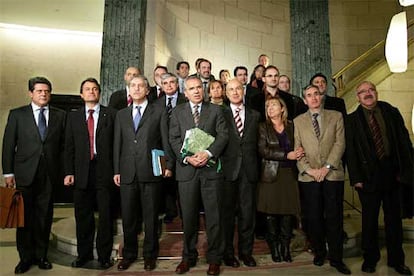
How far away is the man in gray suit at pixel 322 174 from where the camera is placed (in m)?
3.33

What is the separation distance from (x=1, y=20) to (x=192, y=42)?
382 cm

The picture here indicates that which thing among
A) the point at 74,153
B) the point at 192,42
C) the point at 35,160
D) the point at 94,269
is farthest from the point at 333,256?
the point at 192,42

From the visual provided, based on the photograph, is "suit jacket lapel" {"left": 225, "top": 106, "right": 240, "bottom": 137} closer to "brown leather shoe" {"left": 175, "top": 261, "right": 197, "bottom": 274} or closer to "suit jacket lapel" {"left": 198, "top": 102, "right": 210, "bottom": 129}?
"suit jacket lapel" {"left": 198, "top": 102, "right": 210, "bottom": 129}

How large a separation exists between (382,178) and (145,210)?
1976mm

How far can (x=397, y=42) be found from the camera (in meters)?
4.52

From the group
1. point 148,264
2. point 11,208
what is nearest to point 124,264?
point 148,264

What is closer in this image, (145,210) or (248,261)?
(145,210)

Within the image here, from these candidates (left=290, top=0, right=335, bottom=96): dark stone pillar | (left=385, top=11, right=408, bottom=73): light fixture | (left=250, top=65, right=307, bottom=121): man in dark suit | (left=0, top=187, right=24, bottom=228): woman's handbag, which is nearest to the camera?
(left=0, top=187, right=24, bottom=228): woman's handbag

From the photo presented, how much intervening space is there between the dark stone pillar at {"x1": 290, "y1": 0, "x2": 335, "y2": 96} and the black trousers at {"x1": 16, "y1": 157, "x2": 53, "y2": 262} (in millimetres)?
3662

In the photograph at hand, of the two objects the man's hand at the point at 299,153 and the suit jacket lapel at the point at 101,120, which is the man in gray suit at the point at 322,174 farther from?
the suit jacket lapel at the point at 101,120

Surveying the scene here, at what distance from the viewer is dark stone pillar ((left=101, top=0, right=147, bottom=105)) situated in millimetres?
5277

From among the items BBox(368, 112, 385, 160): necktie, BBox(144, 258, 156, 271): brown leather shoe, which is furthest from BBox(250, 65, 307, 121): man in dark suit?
BBox(144, 258, 156, 271): brown leather shoe

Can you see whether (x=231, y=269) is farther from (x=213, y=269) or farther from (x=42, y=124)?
(x=42, y=124)

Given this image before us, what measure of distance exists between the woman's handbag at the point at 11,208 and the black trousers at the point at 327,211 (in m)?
2.36
